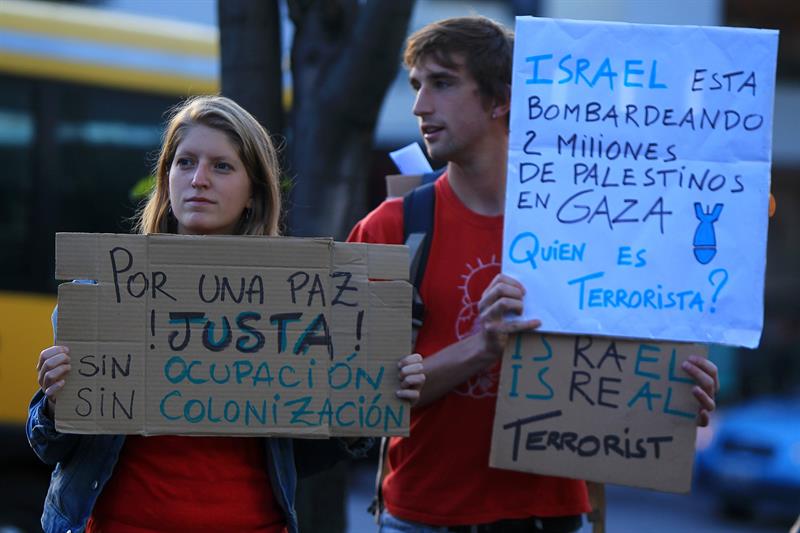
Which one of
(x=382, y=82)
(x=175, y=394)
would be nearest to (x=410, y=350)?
(x=175, y=394)

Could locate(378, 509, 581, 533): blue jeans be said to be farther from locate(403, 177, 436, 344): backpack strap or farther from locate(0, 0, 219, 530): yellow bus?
locate(0, 0, 219, 530): yellow bus

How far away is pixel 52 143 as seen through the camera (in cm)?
816

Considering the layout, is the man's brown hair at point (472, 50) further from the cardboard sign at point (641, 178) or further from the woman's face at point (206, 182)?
the woman's face at point (206, 182)

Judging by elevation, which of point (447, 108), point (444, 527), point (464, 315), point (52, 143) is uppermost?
point (52, 143)

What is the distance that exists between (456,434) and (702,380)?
2.15 feet

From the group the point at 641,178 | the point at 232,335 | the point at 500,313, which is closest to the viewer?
the point at 232,335

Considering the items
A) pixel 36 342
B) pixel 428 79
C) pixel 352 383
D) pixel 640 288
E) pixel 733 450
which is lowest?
pixel 733 450

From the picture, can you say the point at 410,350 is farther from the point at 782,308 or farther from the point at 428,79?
the point at 782,308

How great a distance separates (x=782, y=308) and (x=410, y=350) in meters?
18.4

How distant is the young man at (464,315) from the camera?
10.4 feet

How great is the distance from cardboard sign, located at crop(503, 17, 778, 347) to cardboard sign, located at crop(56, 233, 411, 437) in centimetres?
48

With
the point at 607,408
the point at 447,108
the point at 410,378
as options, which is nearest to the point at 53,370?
the point at 410,378

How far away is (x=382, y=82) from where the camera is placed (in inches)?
159

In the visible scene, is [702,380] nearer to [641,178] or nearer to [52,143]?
[641,178]
